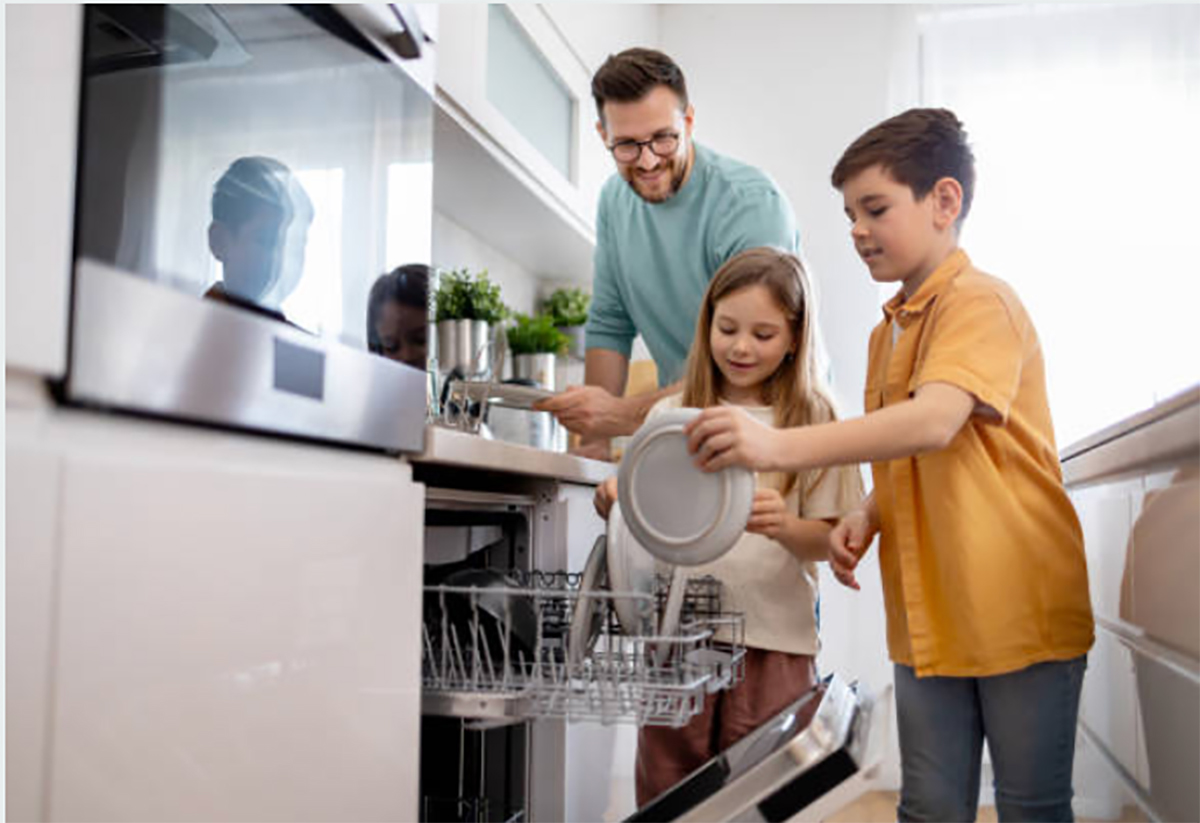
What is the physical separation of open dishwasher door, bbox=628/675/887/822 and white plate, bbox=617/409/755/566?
0.56 ft

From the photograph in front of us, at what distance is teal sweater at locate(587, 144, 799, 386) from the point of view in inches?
64.2

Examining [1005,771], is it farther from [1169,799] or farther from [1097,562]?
A: [1097,562]

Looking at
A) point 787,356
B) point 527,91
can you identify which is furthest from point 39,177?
point 527,91

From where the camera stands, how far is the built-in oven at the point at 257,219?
1.88 feet

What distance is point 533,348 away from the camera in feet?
8.36

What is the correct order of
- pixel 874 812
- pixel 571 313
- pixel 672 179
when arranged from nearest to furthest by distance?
pixel 672 179, pixel 874 812, pixel 571 313

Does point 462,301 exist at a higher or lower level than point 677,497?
higher

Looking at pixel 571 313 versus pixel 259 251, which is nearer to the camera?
pixel 259 251

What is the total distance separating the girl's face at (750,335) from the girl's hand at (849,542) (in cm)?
23

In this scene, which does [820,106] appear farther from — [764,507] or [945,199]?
[764,507]

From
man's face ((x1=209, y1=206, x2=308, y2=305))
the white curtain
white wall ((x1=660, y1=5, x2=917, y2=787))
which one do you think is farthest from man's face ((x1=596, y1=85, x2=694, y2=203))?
the white curtain

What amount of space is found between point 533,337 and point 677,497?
159cm

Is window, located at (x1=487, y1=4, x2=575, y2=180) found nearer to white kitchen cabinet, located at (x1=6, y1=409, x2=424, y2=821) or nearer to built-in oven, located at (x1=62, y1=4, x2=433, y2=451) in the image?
built-in oven, located at (x1=62, y1=4, x2=433, y2=451)

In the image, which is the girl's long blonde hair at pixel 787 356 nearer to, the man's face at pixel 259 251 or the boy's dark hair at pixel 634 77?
the boy's dark hair at pixel 634 77
